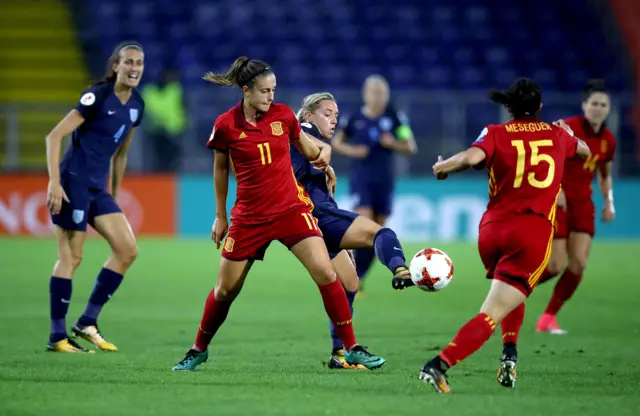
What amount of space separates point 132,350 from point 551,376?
316 centimetres

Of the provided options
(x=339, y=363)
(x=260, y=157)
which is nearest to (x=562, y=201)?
(x=339, y=363)

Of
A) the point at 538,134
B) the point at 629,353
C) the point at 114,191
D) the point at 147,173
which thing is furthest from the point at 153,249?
the point at 538,134

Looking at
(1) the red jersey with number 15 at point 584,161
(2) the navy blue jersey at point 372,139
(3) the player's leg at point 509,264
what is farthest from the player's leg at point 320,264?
(2) the navy blue jersey at point 372,139

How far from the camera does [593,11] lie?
1010 inches

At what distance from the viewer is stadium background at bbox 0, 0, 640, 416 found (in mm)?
6812

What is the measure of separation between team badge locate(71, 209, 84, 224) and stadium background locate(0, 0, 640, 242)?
38.9ft

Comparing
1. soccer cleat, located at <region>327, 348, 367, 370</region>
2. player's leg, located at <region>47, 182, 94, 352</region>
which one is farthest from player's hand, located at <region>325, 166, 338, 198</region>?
player's leg, located at <region>47, 182, 94, 352</region>

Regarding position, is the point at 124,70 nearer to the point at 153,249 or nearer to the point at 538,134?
the point at 538,134

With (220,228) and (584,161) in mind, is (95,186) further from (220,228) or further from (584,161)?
(584,161)

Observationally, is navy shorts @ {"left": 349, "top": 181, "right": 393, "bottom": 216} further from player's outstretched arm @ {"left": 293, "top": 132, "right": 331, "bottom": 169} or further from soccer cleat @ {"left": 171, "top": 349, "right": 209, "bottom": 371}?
soccer cleat @ {"left": 171, "top": 349, "right": 209, "bottom": 371}

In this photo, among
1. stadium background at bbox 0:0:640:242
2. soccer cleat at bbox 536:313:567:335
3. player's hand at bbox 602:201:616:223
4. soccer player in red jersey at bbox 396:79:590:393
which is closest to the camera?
soccer player in red jersey at bbox 396:79:590:393

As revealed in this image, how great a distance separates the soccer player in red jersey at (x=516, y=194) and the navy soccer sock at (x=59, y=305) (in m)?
3.36

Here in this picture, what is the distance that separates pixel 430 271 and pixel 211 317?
1.51 metres

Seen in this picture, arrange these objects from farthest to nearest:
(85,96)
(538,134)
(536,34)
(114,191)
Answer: (536,34) < (114,191) < (85,96) < (538,134)
